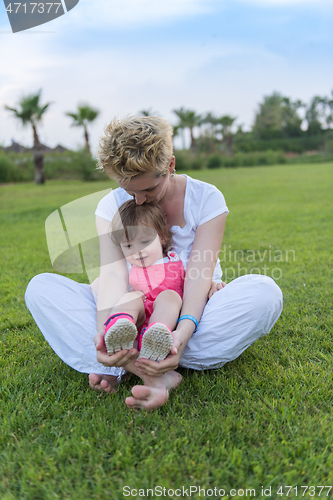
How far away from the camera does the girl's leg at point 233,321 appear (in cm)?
172

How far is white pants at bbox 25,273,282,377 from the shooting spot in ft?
5.67

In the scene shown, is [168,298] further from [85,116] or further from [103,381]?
[85,116]

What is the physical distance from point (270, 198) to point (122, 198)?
7548mm

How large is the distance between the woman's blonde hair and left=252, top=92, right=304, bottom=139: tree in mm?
45861

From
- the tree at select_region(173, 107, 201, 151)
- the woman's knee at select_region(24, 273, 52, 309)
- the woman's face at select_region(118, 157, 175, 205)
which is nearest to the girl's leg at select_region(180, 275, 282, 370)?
the woman's face at select_region(118, 157, 175, 205)

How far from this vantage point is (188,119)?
3588cm

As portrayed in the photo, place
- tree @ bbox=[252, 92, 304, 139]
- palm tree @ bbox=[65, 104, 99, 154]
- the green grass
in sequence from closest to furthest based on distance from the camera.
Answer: the green grass, palm tree @ bbox=[65, 104, 99, 154], tree @ bbox=[252, 92, 304, 139]

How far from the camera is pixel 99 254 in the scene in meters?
2.07

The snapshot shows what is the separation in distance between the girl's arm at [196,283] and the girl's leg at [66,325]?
352 mm

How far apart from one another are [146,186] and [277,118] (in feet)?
169

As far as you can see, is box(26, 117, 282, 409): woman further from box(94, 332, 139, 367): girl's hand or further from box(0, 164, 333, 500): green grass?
box(0, 164, 333, 500): green grass

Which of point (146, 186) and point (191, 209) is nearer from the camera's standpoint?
point (146, 186)

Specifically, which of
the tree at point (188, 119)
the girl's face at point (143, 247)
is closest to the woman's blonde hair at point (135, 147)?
the girl's face at point (143, 247)

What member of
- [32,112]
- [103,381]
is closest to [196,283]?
[103,381]
